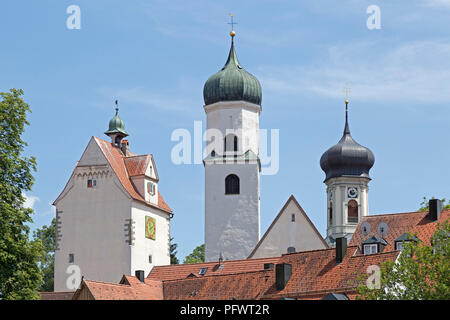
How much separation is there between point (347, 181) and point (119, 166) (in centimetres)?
4143

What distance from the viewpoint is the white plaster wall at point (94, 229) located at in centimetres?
6906

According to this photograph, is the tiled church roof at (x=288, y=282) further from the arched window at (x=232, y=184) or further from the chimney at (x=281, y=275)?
the arched window at (x=232, y=184)

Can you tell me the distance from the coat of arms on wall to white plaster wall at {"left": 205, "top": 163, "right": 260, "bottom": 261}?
10077 mm

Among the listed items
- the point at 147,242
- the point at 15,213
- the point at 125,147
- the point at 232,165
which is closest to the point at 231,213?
the point at 232,165

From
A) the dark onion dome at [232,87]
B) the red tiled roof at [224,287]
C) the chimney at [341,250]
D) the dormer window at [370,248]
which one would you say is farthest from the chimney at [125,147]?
the chimney at [341,250]

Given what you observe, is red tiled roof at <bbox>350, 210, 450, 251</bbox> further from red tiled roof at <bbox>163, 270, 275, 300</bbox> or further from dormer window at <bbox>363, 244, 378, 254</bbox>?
red tiled roof at <bbox>163, 270, 275, 300</bbox>

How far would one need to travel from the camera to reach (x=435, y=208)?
60.2 meters

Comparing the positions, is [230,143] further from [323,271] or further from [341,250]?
[323,271]

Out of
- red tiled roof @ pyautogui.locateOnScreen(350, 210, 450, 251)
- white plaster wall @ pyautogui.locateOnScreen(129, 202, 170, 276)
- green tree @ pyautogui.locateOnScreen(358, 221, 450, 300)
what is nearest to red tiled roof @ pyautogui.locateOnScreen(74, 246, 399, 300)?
green tree @ pyautogui.locateOnScreen(358, 221, 450, 300)

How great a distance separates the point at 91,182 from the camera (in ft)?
233

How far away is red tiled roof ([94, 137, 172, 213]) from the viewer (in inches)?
2781

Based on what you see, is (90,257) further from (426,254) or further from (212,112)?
(426,254)
